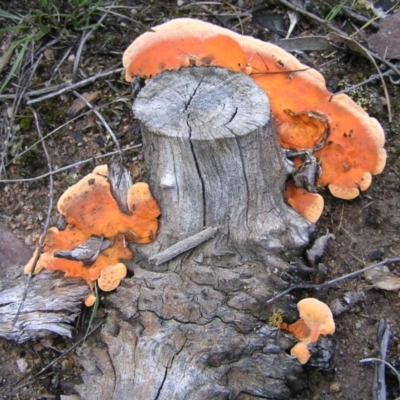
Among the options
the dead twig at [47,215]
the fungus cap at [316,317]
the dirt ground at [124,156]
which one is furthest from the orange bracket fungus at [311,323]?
the dead twig at [47,215]

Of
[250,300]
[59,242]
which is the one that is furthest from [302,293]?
[59,242]

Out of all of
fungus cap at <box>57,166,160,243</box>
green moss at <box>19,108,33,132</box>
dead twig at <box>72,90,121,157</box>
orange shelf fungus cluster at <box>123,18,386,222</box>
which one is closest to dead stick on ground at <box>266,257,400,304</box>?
orange shelf fungus cluster at <box>123,18,386,222</box>

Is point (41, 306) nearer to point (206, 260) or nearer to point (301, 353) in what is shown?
point (206, 260)

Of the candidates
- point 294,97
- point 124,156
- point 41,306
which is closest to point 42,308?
point 41,306

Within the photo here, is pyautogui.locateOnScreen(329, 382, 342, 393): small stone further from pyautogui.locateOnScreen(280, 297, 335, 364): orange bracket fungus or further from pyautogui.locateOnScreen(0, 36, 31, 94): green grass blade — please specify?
pyautogui.locateOnScreen(0, 36, 31, 94): green grass blade

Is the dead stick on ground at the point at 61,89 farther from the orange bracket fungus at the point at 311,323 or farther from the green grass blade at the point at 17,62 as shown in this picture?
the orange bracket fungus at the point at 311,323

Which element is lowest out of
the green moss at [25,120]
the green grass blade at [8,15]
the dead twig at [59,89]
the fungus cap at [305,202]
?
the green moss at [25,120]

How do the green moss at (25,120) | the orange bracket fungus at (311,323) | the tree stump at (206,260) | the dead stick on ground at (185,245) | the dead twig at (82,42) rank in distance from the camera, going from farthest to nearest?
the dead twig at (82,42) → the green moss at (25,120) → the dead stick on ground at (185,245) → the orange bracket fungus at (311,323) → the tree stump at (206,260)
